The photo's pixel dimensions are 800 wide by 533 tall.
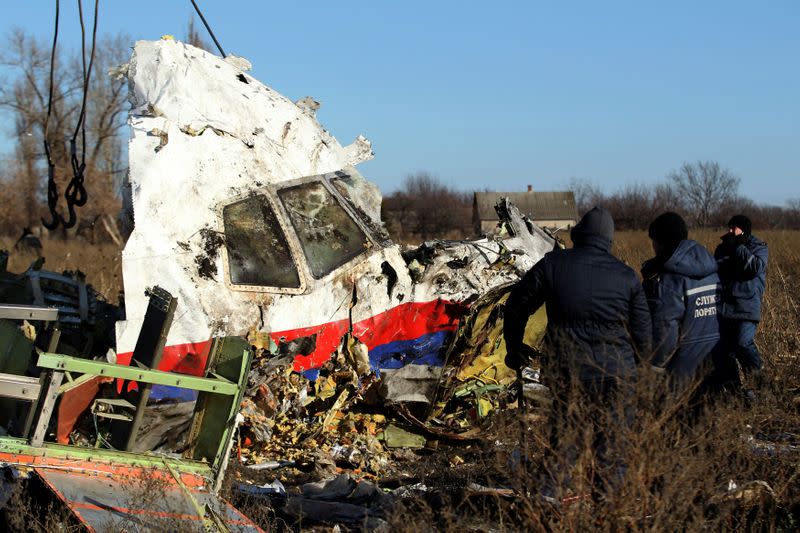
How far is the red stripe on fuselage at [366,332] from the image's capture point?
6066 mm

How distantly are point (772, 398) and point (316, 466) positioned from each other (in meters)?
3.47

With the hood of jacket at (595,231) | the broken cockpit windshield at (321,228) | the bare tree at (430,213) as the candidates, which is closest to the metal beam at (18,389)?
the broken cockpit windshield at (321,228)

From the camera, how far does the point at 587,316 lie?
4559 mm

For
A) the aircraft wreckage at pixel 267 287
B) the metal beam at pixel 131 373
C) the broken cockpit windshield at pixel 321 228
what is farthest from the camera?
the broken cockpit windshield at pixel 321 228

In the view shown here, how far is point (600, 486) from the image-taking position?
4.00 m

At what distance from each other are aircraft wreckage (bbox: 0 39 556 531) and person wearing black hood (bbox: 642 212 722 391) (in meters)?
1.74

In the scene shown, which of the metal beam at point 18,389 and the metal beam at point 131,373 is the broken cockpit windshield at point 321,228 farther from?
the metal beam at point 18,389

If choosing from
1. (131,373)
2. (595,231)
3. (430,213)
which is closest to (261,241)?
(131,373)

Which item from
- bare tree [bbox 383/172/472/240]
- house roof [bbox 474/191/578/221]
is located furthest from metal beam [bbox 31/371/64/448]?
house roof [bbox 474/191/578/221]

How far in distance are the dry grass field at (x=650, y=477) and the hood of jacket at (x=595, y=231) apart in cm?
83

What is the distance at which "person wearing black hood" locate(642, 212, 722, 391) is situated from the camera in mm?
5660

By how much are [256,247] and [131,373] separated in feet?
7.88

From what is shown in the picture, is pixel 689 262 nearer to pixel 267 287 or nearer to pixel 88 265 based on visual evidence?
pixel 267 287

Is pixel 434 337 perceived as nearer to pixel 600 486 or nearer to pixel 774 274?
pixel 600 486
